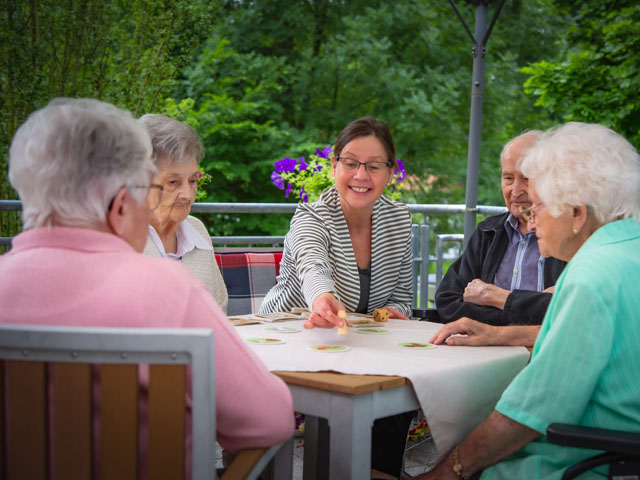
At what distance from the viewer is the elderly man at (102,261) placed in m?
1.21

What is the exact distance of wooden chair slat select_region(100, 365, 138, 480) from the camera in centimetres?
109

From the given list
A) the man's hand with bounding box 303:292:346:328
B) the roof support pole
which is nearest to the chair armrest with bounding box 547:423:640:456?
the man's hand with bounding box 303:292:346:328

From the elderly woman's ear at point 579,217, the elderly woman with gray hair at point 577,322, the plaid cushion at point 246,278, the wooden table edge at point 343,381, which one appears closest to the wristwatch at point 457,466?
the elderly woman with gray hair at point 577,322

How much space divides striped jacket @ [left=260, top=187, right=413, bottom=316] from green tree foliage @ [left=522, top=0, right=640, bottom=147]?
8335 millimetres

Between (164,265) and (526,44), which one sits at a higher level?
(526,44)

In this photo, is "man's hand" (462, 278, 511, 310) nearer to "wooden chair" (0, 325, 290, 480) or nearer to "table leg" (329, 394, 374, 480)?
"table leg" (329, 394, 374, 480)

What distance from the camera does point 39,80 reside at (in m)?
8.53

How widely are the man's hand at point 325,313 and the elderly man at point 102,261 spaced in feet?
2.53

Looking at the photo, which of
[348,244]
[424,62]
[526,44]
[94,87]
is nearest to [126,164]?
[348,244]

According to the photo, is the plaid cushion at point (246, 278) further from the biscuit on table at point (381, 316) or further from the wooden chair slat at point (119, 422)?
the wooden chair slat at point (119, 422)

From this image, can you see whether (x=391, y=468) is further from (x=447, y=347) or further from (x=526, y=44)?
(x=526, y=44)

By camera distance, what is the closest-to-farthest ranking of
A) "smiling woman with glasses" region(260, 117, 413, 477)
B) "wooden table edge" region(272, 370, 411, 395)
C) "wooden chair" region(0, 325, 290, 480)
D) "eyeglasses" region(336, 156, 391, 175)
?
"wooden chair" region(0, 325, 290, 480)
"wooden table edge" region(272, 370, 411, 395)
"smiling woman with glasses" region(260, 117, 413, 477)
"eyeglasses" region(336, 156, 391, 175)

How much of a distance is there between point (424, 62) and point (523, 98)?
2432 millimetres

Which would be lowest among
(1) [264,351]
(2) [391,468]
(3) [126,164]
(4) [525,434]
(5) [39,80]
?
(2) [391,468]
